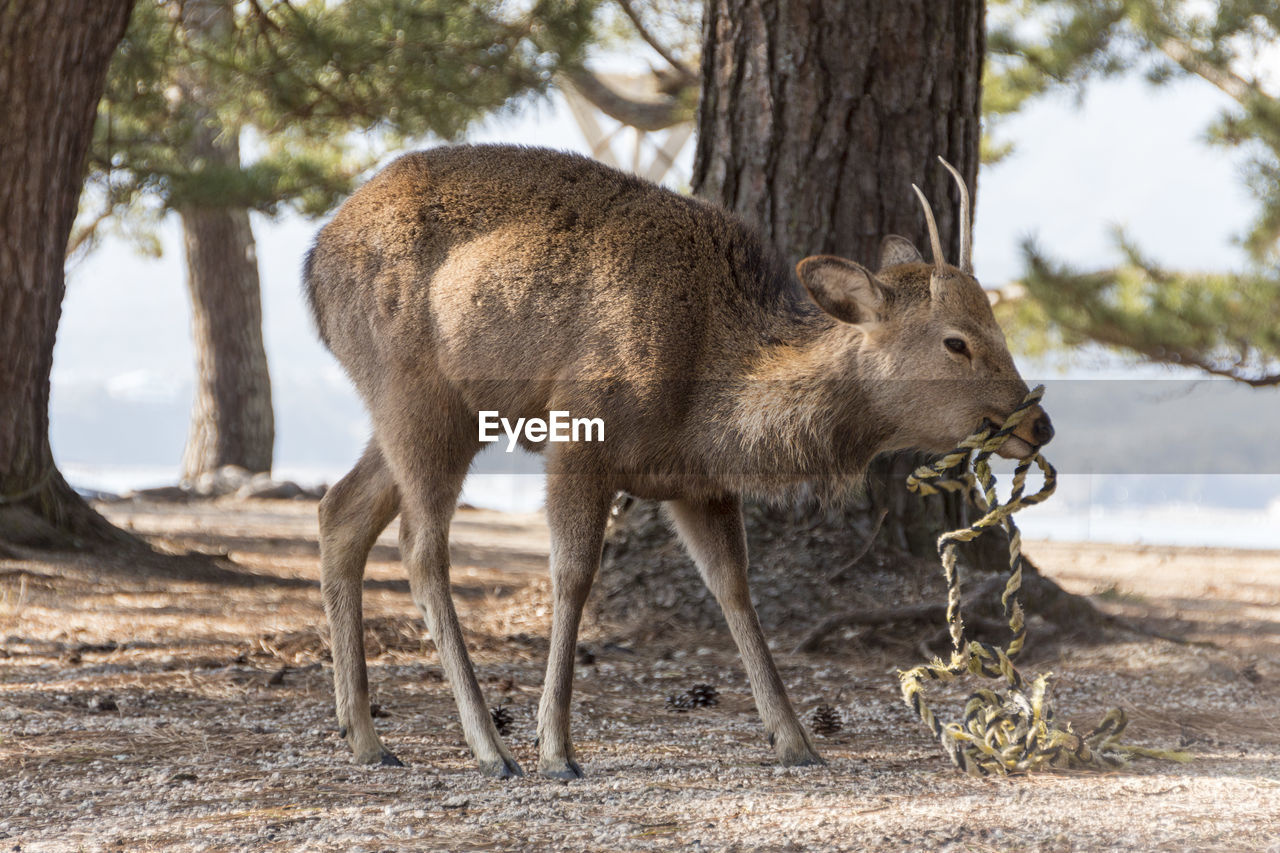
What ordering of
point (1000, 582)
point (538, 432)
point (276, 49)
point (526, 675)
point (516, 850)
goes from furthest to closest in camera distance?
1. point (276, 49)
2. point (1000, 582)
3. point (526, 675)
4. point (538, 432)
5. point (516, 850)

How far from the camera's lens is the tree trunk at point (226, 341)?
577 inches

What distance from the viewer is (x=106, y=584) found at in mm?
6055

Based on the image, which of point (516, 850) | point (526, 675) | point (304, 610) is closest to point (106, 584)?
point (304, 610)

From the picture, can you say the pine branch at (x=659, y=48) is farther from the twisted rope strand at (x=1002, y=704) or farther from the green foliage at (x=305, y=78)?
the twisted rope strand at (x=1002, y=704)

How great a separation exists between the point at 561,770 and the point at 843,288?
5.03 ft

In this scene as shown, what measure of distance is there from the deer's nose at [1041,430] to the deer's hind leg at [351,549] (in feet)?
6.54

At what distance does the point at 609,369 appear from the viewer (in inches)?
143

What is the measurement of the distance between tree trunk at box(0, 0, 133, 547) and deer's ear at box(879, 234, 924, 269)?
436 cm

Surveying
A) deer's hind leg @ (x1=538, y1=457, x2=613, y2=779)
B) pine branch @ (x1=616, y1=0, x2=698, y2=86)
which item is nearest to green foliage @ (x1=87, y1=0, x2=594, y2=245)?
pine branch @ (x1=616, y1=0, x2=698, y2=86)

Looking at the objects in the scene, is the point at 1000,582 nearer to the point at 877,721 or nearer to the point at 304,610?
the point at 877,721

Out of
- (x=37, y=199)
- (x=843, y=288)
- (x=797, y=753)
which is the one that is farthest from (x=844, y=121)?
(x=37, y=199)

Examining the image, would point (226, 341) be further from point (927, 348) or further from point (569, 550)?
point (927, 348)

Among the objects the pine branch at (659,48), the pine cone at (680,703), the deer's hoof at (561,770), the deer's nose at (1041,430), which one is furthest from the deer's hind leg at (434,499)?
the pine branch at (659,48)

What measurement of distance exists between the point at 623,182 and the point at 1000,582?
2.39m
